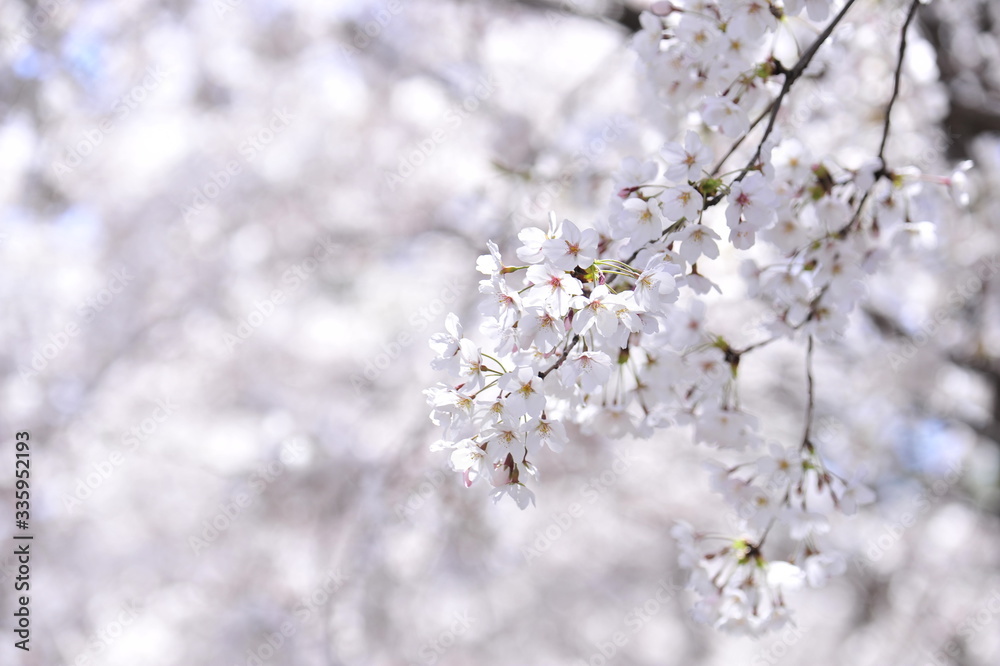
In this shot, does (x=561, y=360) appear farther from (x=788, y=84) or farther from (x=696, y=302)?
(x=788, y=84)

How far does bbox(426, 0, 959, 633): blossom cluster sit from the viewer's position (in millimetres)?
974

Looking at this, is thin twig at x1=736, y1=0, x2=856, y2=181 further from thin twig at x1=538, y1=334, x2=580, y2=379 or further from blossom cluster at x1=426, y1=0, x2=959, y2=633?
thin twig at x1=538, y1=334, x2=580, y2=379

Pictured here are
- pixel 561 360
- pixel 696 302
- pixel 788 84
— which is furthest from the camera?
pixel 696 302

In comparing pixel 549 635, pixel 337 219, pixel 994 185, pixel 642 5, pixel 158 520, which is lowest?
pixel 549 635

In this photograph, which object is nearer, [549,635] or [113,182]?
[113,182]

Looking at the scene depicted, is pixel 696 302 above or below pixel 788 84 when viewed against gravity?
below

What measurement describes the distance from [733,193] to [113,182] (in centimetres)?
445

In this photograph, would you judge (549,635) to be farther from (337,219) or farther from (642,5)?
(642,5)

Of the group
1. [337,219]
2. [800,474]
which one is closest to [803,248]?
[800,474]

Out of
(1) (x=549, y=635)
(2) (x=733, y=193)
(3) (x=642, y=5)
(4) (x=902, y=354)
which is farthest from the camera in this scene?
(1) (x=549, y=635)

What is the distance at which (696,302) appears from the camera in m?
1.36

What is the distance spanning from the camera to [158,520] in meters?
4.53

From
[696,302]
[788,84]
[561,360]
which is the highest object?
[788,84]

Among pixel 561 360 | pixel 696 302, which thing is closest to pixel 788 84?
pixel 696 302
